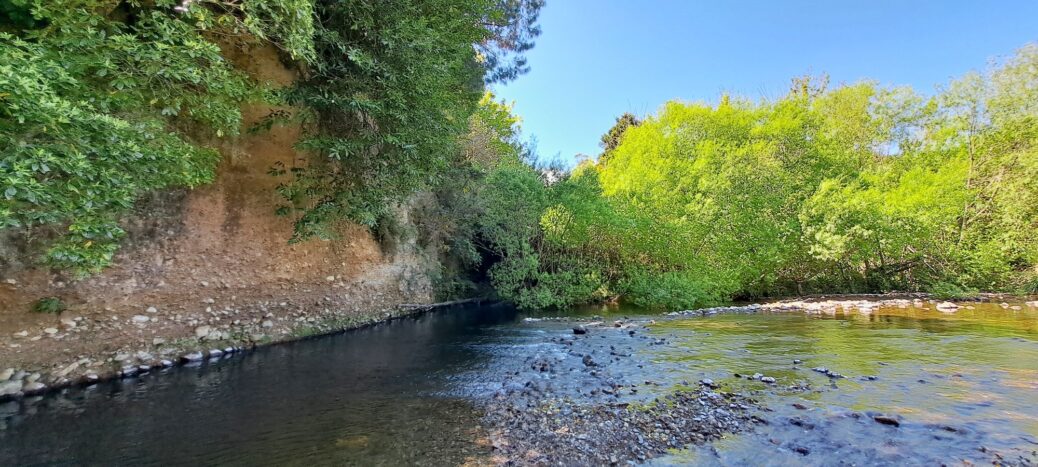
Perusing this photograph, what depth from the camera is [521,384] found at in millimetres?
7328

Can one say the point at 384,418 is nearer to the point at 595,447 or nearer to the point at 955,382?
the point at 595,447

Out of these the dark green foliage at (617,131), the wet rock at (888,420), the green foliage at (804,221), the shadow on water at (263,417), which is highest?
the dark green foliage at (617,131)

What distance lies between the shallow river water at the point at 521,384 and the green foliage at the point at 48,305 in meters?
1.65

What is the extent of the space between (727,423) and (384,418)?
455cm

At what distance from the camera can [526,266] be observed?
18641 mm

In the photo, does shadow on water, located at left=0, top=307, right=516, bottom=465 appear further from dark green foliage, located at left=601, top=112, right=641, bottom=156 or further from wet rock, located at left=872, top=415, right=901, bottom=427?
dark green foliage, located at left=601, top=112, right=641, bottom=156

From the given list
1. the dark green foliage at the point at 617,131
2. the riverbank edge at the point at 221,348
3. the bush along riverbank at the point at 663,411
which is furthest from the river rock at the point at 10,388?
the dark green foliage at the point at 617,131

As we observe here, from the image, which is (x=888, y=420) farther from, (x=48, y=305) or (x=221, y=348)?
(x=48, y=305)

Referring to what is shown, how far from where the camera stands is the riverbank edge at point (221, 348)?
7.18m

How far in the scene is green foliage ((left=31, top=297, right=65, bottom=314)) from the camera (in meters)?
7.41

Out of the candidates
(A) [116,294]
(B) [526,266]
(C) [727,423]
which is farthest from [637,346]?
(A) [116,294]

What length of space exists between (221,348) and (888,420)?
41.7 feet

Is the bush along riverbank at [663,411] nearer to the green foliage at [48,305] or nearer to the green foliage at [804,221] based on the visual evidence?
the green foliage at [48,305]

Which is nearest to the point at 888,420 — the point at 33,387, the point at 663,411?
the point at 663,411
